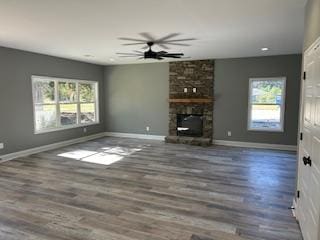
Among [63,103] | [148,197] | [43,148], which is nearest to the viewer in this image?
[148,197]

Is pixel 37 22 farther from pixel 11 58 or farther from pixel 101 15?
pixel 11 58

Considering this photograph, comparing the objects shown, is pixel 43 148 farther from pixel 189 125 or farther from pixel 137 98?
pixel 189 125

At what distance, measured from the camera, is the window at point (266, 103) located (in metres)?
6.48

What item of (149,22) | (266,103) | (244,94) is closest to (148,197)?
(149,22)

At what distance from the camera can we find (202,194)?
3.57m

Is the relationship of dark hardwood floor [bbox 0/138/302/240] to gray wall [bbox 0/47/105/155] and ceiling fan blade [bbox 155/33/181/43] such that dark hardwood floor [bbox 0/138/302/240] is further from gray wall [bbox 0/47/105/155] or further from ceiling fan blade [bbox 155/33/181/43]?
ceiling fan blade [bbox 155/33/181/43]

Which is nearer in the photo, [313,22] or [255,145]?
[313,22]

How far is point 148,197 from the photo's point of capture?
3475 millimetres

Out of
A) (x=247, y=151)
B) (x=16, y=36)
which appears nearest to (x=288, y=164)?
(x=247, y=151)

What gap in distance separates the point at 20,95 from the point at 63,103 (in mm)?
1450

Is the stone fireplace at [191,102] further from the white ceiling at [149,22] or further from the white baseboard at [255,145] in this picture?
the white ceiling at [149,22]

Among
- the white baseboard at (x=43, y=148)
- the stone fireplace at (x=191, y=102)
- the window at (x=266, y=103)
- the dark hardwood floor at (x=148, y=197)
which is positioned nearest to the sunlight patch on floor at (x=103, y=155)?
the dark hardwood floor at (x=148, y=197)

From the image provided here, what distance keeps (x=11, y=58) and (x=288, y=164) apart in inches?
265

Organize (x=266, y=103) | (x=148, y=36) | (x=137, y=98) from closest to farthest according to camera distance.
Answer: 1. (x=148, y=36)
2. (x=266, y=103)
3. (x=137, y=98)
